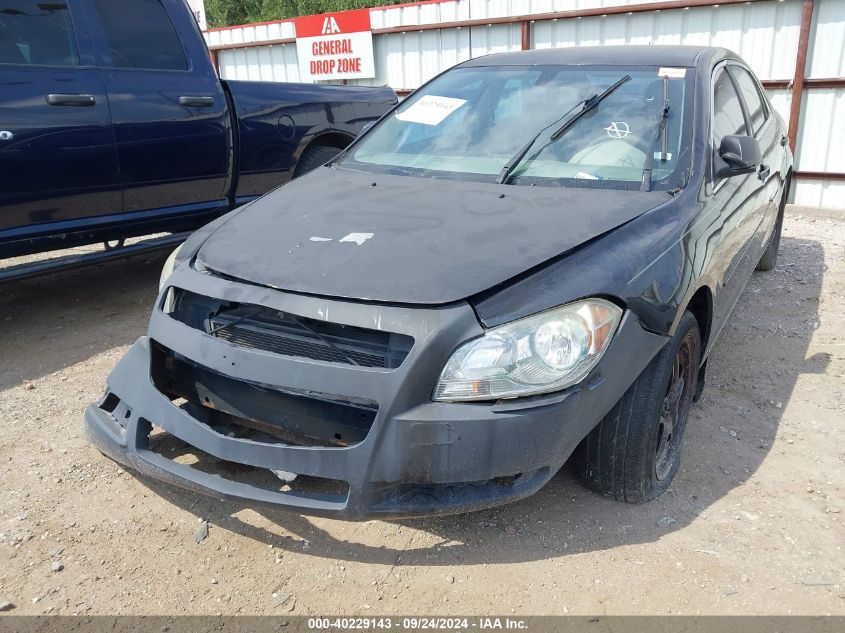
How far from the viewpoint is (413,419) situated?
6.93 ft

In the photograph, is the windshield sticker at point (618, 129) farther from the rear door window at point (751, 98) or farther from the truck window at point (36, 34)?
the truck window at point (36, 34)

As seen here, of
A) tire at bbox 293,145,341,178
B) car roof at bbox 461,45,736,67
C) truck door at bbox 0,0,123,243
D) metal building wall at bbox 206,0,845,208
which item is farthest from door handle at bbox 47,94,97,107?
metal building wall at bbox 206,0,845,208

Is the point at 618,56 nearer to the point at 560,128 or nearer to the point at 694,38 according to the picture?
the point at 560,128

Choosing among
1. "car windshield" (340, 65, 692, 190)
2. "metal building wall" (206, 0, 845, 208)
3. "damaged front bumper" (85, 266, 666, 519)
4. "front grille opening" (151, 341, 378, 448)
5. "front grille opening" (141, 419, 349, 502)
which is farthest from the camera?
"metal building wall" (206, 0, 845, 208)

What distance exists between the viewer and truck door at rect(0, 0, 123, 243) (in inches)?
158

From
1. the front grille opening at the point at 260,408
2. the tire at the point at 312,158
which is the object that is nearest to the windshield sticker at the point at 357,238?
the front grille opening at the point at 260,408

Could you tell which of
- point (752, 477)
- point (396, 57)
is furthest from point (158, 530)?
point (396, 57)

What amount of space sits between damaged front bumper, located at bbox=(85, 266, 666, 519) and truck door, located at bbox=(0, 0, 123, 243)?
217 cm

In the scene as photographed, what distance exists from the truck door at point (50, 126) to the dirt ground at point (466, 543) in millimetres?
1250

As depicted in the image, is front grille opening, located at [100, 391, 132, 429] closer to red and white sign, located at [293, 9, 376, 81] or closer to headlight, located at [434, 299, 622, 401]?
headlight, located at [434, 299, 622, 401]

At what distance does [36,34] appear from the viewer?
13.7 ft

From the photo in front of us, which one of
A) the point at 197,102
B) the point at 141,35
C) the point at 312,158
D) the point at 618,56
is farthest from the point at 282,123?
the point at 618,56

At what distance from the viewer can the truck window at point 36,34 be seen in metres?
4.05

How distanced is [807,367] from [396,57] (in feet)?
27.5
